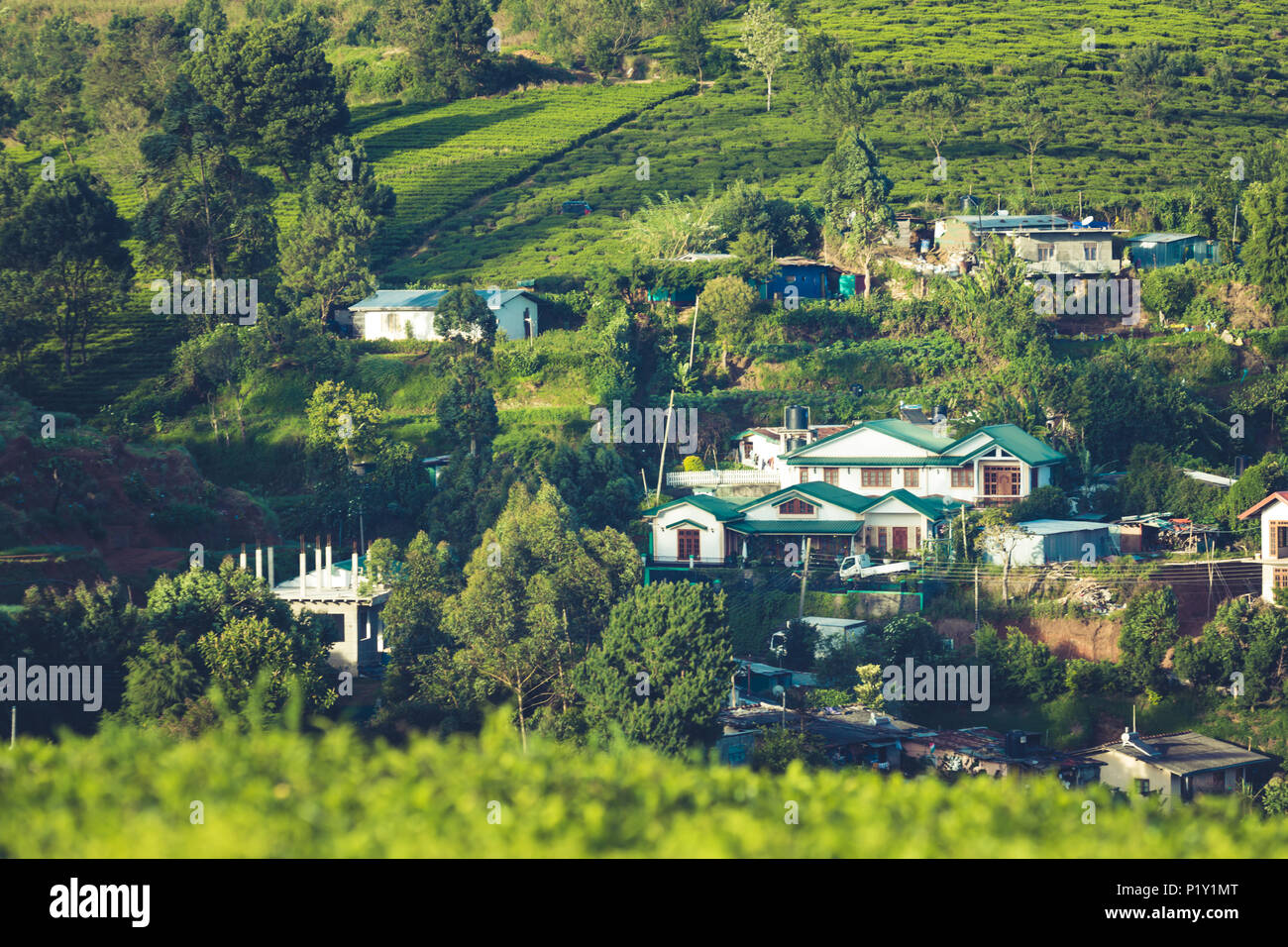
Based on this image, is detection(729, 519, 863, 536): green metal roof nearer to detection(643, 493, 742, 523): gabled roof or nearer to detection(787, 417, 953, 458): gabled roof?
detection(643, 493, 742, 523): gabled roof

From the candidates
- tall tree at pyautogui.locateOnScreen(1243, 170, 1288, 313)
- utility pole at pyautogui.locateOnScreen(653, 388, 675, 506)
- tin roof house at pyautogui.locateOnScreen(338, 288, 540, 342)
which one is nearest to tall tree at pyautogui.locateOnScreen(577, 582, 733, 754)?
utility pole at pyautogui.locateOnScreen(653, 388, 675, 506)

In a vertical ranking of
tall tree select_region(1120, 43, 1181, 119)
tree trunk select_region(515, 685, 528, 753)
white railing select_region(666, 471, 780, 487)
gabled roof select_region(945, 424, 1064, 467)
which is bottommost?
tree trunk select_region(515, 685, 528, 753)

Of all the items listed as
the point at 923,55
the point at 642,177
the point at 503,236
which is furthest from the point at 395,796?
the point at 923,55

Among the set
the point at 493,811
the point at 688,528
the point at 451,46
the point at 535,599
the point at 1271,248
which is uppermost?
the point at 451,46

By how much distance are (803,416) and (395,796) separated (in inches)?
1831

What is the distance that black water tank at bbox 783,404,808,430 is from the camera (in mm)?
62250

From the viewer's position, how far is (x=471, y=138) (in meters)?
102

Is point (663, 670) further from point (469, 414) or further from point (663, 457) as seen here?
point (469, 414)

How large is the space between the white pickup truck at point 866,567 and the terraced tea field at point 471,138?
1518 inches

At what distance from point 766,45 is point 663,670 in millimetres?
72926

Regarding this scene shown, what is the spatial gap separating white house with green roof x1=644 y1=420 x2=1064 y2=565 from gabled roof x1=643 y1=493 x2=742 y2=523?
5 cm

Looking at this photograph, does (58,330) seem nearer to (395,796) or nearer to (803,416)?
(803,416)

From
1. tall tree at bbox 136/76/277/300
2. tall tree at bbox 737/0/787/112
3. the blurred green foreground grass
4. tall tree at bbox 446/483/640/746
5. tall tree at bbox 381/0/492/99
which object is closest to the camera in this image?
the blurred green foreground grass

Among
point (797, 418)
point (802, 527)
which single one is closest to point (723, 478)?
point (797, 418)
